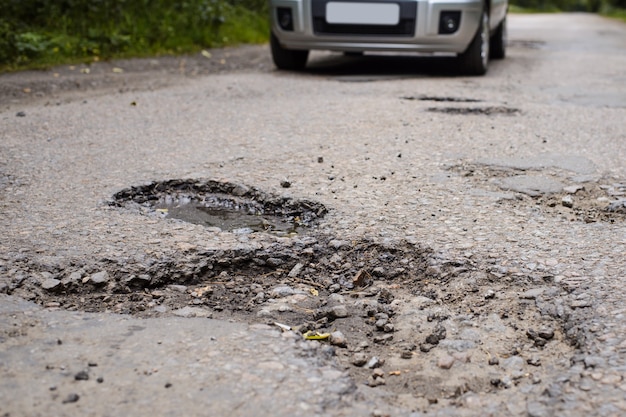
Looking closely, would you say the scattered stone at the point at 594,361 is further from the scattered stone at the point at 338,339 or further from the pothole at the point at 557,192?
the pothole at the point at 557,192

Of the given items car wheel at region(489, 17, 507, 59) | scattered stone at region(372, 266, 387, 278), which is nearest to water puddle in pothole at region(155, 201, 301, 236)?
scattered stone at region(372, 266, 387, 278)

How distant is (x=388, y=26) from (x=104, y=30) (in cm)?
363

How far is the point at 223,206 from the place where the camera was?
11.7ft

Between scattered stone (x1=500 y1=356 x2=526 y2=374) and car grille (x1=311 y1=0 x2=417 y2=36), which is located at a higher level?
scattered stone (x1=500 y1=356 x2=526 y2=374)

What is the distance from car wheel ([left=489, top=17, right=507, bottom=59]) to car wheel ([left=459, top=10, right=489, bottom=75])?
6.19ft

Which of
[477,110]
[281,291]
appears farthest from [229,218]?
[477,110]

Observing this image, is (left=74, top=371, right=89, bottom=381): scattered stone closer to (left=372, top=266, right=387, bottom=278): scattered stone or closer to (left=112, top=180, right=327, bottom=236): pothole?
(left=372, top=266, right=387, bottom=278): scattered stone

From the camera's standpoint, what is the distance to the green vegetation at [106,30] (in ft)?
26.6

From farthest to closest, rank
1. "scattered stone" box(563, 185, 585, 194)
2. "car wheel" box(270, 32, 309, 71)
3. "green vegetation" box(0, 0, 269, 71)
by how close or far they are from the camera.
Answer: "car wheel" box(270, 32, 309, 71), "green vegetation" box(0, 0, 269, 71), "scattered stone" box(563, 185, 585, 194)

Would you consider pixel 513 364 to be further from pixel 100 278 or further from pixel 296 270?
pixel 100 278

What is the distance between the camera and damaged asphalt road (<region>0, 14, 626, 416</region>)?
198cm

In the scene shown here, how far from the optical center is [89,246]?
2916 mm

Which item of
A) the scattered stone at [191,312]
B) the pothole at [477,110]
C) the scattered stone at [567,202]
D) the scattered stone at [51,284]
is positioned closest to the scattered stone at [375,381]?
the scattered stone at [191,312]

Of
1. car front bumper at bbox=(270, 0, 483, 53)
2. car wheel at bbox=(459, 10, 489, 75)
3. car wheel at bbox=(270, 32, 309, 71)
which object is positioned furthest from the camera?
car wheel at bbox=(270, 32, 309, 71)
